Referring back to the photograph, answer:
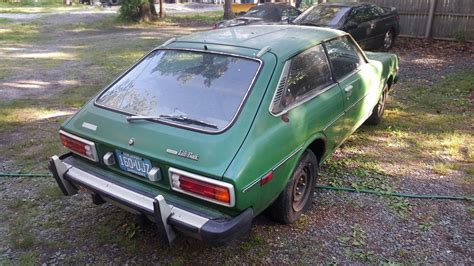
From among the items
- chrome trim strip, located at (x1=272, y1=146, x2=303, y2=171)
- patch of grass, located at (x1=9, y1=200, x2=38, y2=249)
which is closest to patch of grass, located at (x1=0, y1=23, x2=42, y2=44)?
patch of grass, located at (x1=9, y1=200, x2=38, y2=249)

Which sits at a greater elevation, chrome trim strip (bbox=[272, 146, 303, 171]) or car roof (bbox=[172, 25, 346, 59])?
car roof (bbox=[172, 25, 346, 59])

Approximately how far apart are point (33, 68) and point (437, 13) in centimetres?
1195

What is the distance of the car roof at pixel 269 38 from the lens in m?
3.21

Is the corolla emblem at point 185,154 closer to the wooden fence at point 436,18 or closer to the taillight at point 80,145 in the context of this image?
the taillight at point 80,145

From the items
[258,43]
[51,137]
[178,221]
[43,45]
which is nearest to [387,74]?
[258,43]

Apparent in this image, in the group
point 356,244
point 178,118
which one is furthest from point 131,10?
point 356,244

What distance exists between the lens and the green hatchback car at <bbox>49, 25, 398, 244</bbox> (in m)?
2.50

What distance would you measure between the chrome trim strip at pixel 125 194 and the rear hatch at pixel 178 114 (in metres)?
0.13

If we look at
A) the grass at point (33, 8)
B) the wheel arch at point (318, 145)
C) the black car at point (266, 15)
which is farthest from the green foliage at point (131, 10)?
the wheel arch at point (318, 145)

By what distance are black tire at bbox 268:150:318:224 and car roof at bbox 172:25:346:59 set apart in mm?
924

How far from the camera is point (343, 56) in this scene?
412 centimetres

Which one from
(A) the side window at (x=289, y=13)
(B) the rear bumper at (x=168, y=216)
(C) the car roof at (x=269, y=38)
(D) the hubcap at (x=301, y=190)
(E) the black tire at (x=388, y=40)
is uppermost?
(A) the side window at (x=289, y=13)

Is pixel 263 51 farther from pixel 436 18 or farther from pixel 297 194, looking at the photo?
pixel 436 18

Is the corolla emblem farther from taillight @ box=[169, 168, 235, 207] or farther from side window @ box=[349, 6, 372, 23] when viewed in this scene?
side window @ box=[349, 6, 372, 23]
